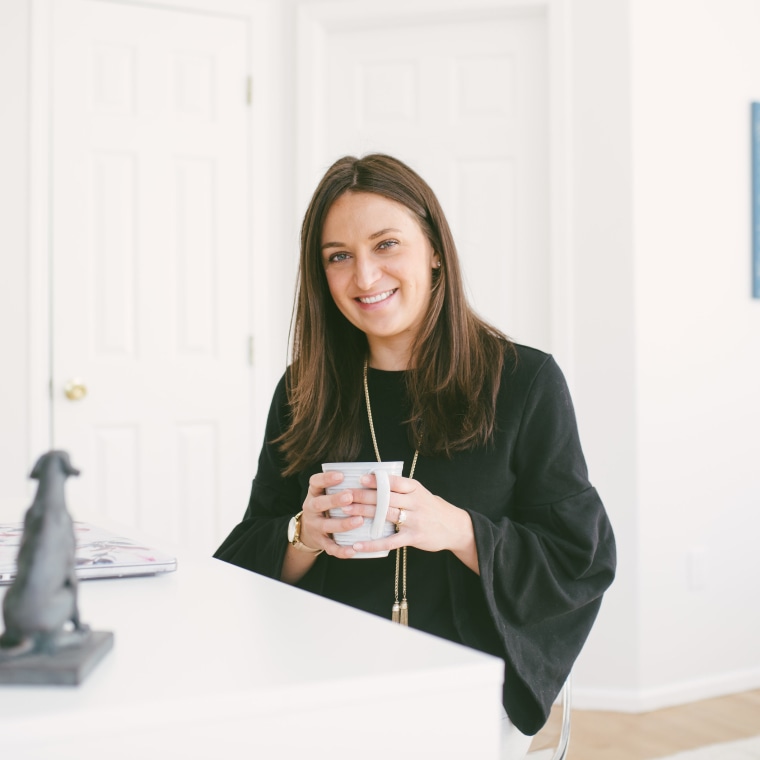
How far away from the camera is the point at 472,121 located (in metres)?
3.20

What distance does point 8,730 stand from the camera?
52 cm

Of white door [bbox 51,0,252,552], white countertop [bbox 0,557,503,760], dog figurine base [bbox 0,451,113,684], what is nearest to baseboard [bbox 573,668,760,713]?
white door [bbox 51,0,252,552]

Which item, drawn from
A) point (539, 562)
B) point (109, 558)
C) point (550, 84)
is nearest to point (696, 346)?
point (550, 84)

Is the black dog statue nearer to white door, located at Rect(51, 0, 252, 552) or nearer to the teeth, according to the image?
the teeth

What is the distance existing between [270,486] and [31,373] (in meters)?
1.74

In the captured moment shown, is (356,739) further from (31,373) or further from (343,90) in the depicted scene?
(343,90)

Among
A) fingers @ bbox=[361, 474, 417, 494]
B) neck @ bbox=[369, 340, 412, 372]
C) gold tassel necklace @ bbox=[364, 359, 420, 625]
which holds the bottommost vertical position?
gold tassel necklace @ bbox=[364, 359, 420, 625]

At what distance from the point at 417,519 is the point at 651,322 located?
2109 millimetres

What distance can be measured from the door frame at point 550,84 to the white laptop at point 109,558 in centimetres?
210

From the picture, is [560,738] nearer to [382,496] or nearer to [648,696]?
[382,496]

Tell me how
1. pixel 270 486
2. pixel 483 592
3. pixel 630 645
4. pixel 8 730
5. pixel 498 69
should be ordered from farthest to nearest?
pixel 498 69 < pixel 630 645 < pixel 270 486 < pixel 483 592 < pixel 8 730

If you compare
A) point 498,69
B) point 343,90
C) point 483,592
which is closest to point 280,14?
point 343,90

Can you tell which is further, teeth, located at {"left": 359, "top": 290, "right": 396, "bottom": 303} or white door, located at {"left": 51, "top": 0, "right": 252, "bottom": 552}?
white door, located at {"left": 51, "top": 0, "right": 252, "bottom": 552}

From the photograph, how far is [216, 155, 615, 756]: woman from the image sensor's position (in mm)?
1292
